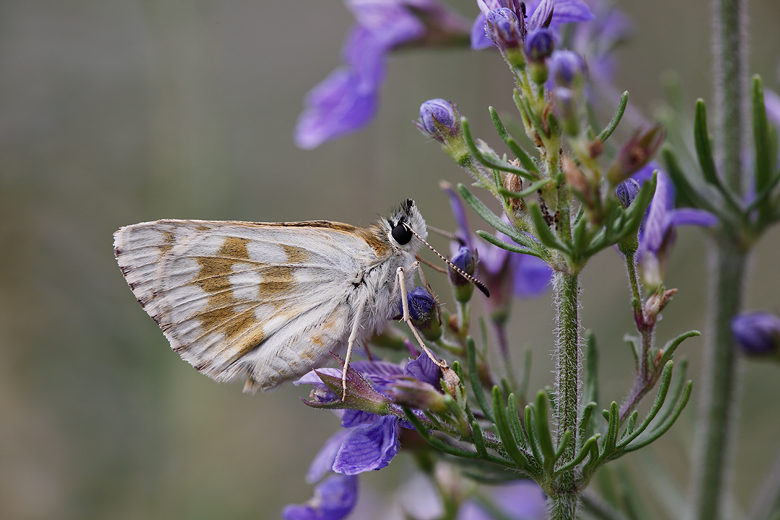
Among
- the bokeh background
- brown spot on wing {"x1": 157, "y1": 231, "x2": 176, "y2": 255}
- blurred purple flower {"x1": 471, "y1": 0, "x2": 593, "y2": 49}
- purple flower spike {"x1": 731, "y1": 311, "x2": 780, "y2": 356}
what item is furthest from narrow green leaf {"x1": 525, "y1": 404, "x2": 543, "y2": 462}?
the bokeh background

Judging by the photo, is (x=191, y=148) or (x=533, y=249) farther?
(x=191, y=148)

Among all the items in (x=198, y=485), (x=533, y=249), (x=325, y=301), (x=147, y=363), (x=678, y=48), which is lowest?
(x=198, y=485)

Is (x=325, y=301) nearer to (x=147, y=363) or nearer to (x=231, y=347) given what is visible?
(x=231, y=347)

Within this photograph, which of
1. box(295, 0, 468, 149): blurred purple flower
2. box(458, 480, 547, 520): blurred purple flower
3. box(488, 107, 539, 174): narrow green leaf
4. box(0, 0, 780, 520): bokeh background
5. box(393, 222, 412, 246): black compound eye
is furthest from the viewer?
box(0, 0, 780, 520): bokeh background

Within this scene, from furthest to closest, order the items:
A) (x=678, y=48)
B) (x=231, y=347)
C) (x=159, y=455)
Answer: (x=678, y=48) → (x=159, y=455) → (x=231, y=347)

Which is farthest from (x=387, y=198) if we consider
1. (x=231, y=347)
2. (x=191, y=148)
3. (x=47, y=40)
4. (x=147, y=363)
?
(x=231, y=347)

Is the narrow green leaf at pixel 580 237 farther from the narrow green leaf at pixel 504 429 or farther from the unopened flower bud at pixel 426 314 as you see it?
the unopened flower bud at pixel 426 314

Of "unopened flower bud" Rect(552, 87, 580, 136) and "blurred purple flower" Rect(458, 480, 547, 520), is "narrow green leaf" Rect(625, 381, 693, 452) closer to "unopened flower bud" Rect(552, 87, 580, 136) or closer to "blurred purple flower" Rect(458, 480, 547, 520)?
"unopened flower bud" Rect(552, 87, 580, 136)
